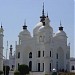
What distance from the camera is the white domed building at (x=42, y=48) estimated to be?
59625 millimetres

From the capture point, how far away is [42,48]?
197ft

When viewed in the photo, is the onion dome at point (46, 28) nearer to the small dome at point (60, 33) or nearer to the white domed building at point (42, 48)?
the white domed building at point (42, 48)

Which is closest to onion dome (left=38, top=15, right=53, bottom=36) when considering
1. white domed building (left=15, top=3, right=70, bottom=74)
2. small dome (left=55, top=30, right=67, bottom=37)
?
white domed building (left=15, top=3, right=70, bottom=74)

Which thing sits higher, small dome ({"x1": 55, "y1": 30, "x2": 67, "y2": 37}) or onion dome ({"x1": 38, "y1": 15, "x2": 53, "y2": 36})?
onion dome ({"x1": 38, "y1": 15, "x2": 53, "y2": 36})

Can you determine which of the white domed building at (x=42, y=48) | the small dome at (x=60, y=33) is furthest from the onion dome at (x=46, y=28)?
the small dome at (x=60, y=33)

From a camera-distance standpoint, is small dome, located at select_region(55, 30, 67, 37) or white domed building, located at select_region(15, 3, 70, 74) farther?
small dome, located at select_region(55, 30, 67, 37)

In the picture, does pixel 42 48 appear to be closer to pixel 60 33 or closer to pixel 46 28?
pixel 46 28

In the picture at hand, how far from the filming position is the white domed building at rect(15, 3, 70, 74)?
196ft

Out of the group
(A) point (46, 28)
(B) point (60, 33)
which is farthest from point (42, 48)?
(B) point (60, 33)

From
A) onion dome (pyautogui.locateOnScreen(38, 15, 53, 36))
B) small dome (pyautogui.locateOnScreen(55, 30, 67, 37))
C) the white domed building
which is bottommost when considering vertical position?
the white domed building

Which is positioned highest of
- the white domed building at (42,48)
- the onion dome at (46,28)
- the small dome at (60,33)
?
the onion dome at (46,28)

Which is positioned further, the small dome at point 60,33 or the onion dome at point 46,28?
the small dome at point 60,33

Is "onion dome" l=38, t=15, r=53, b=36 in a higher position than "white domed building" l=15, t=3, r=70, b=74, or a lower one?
higher

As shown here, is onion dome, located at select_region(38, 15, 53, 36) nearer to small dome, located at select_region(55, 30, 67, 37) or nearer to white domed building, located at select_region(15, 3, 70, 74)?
white domed building, located at select_region(15, 3, 70, 74)
